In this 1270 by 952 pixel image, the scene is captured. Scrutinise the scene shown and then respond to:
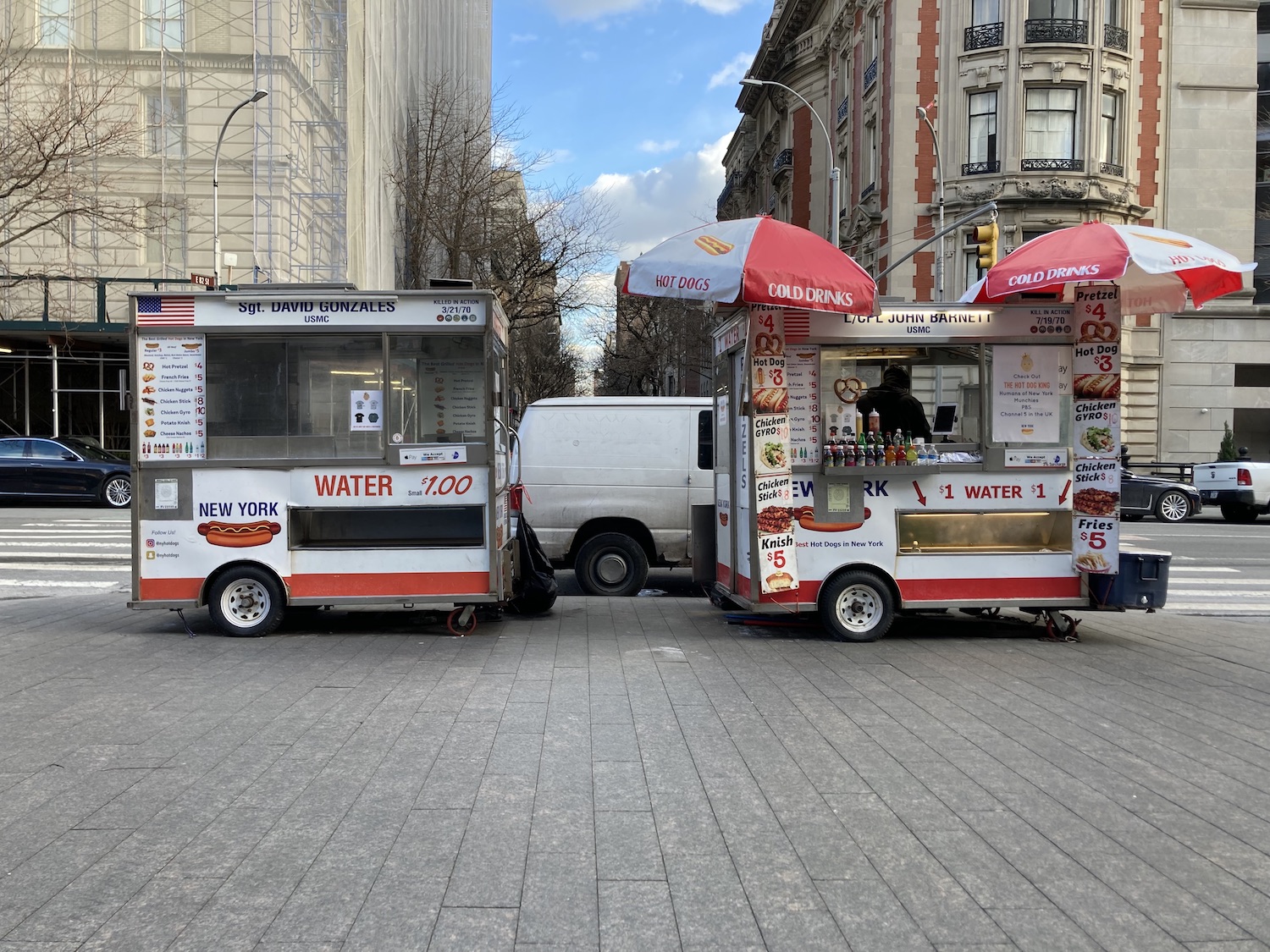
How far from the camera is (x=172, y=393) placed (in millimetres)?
8891

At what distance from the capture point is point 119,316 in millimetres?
29562

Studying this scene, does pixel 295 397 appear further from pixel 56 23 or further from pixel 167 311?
pixel 56 23

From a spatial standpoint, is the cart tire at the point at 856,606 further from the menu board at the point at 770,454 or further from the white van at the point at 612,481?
the white van at the point at 612,481

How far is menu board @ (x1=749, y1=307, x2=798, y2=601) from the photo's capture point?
8.76 metres

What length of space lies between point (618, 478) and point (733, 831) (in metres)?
7.34

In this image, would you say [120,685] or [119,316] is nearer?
[120,685]

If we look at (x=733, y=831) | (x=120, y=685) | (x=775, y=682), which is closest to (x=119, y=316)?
(x=120, y=685)

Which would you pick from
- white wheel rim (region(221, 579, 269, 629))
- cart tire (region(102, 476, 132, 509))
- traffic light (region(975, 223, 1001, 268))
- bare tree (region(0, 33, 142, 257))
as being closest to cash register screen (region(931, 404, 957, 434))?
white wheel rim (region(221, 579, 269, 629))

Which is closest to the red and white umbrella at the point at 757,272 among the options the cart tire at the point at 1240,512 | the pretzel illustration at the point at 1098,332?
the pretzel illustration at the point at 1098,332

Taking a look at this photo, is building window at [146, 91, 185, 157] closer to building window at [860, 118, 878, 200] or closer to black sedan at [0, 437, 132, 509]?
black sedan at [0, 437, 132, 509]

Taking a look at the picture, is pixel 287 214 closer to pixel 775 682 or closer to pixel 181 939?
pixel 775 682

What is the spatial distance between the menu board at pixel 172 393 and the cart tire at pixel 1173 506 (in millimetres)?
21830

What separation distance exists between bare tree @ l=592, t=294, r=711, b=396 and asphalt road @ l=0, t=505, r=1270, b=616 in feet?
80.2

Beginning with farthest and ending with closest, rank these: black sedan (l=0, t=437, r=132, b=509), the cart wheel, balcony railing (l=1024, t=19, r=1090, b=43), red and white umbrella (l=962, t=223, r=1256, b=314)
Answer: balcony railing (l=1024, t=19, r=1090, b=43) → black sedan (l=0, t=437, r=132, b=509) → the cart wheel → red and white umbrella (l=962, t=223, r=1256, b=314)
